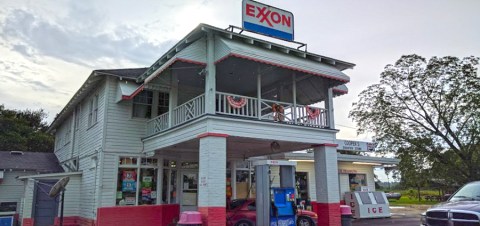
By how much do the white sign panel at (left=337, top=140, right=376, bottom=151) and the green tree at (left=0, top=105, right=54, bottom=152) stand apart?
30.3 m

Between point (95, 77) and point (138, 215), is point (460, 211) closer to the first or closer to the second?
point (138, 215)

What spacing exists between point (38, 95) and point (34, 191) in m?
11.9

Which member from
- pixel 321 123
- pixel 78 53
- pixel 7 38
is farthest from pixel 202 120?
pixel 7 38

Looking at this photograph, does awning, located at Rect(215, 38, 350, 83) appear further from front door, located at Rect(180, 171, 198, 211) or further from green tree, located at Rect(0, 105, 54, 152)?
green tree, located at Rect(0, 105, 54, 152)

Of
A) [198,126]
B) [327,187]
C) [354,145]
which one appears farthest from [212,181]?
[354,145]

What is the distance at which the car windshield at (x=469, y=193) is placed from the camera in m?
8.90

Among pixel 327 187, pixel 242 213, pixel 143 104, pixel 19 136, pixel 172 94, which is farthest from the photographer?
pixel 19 136

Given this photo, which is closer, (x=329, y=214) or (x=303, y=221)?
(x=329, y=214)

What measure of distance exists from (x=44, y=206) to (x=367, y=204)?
16.9m

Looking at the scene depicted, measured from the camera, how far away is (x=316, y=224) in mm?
14633

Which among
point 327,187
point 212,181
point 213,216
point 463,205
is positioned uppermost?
point 212,181

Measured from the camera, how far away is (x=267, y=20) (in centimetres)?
1374

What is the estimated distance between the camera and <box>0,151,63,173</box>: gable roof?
800 inches

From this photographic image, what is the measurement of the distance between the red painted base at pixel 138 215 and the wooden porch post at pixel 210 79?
6010 millimetres
